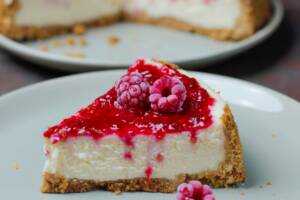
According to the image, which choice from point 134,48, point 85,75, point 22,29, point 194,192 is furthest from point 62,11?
point 194,192

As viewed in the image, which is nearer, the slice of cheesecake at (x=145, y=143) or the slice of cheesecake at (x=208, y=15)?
the slice of cheesecake at (x=145, y=143)

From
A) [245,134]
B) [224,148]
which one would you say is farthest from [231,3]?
[224,148]

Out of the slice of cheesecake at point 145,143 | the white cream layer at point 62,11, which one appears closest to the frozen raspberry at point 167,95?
the slice of cheesecake at point 145,143

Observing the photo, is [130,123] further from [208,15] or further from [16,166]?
[208,15]

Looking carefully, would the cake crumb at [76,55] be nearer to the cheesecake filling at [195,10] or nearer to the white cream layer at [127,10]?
the white cream layer at [127,10]

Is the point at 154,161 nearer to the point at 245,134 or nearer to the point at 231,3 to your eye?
the point at 245,134

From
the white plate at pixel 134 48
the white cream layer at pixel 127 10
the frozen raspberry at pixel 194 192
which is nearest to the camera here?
the frozen raspberry at pixel 194 192

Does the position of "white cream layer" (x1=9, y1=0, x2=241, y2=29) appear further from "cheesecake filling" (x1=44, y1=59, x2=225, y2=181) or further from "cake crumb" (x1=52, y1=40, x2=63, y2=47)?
"cheesecake filling" (x1=44, y1=59, x2=225, y2=181)

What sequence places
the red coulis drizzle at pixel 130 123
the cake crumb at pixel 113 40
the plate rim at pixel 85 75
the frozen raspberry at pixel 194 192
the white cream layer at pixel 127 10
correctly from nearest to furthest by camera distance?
A: the frozen raspberry at pixel 194 192, the red coulis drizzle at pixel 130 123, the plate rim at pixel 85 75, the cake crumb at pixel 113 40, the white cream layer at pixel 127 10
